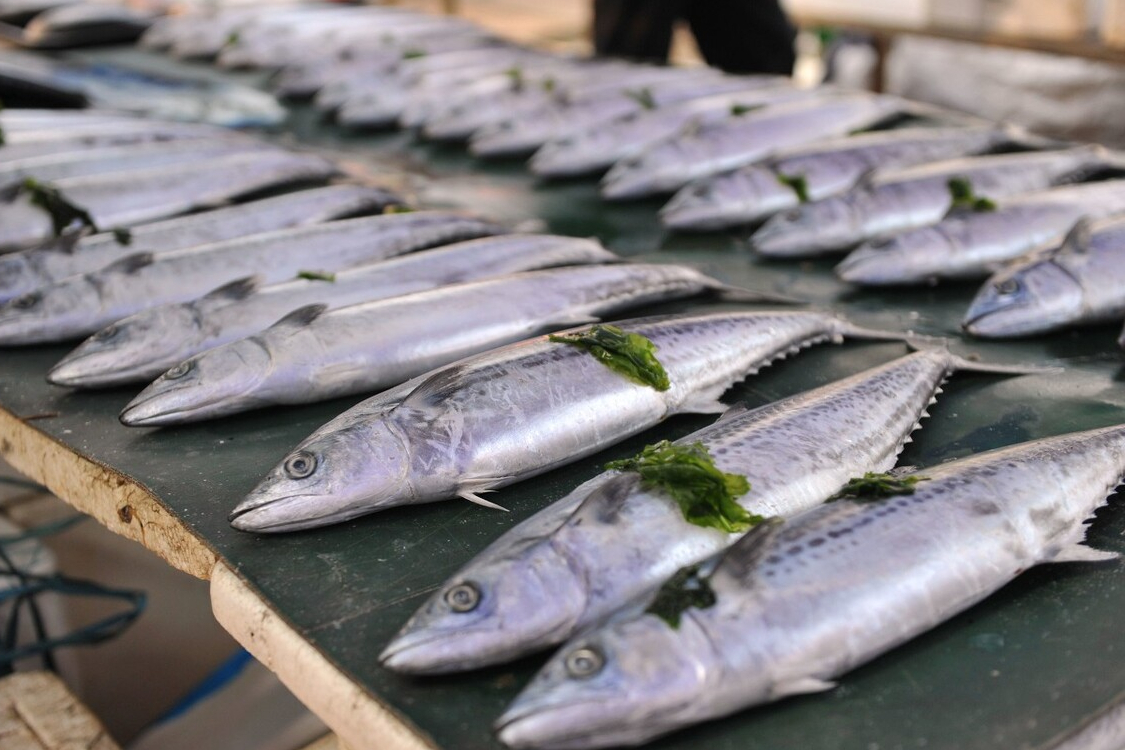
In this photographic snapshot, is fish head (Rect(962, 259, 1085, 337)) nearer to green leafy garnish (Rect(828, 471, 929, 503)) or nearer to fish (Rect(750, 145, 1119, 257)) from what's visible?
fish (Rect(750, 145, 1119, 257))

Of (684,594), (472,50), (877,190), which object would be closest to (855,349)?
(877,190)

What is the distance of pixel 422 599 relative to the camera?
2.12m

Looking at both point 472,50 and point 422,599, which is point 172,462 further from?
point 472,50

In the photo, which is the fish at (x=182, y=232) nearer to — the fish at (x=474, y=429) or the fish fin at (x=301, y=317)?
the fish fin at (x=301, y=317)

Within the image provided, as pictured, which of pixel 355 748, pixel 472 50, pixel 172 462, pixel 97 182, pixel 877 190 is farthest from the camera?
pixel 472 50

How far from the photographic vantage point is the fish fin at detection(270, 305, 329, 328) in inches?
112

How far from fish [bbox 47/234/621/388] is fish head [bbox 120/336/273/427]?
0.74 ft

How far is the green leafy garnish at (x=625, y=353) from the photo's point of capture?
2602 millimetres

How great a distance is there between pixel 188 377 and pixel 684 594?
1.56 meters

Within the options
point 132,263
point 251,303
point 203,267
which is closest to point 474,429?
point 251,303

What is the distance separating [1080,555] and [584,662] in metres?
1.10

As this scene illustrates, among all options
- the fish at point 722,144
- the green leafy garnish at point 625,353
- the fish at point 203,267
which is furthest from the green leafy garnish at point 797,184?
the green leafy garnish at point 625,353

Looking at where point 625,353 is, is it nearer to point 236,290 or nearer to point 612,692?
point 612,692

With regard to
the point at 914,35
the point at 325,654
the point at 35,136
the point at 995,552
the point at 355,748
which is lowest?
the point at 355,748
